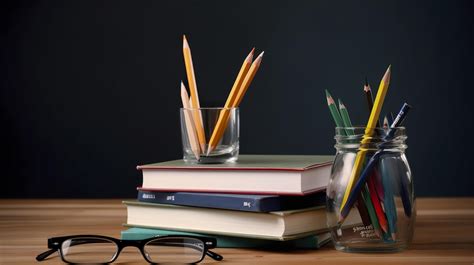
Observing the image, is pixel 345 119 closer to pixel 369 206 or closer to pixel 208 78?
pixel 369 206

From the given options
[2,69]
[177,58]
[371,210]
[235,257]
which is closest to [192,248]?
[235,257]

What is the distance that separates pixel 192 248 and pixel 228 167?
0.38ft

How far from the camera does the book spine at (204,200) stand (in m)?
0.91

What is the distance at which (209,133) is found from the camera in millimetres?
1023

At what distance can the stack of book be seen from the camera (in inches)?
35.8

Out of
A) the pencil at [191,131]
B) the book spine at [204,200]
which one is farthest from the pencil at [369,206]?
the pencil at [191,131]

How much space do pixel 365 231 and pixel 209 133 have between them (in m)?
0.26

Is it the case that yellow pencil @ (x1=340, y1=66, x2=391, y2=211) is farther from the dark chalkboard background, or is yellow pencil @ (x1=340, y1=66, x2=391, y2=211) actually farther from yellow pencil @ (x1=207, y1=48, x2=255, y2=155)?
the dark chalkboard background

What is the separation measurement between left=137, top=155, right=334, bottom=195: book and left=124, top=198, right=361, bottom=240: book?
28 mm

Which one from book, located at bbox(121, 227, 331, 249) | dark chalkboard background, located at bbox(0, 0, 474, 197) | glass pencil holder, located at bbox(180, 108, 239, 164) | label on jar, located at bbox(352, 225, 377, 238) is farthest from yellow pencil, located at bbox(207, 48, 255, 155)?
dark chalkboard background, located at bbox(0, 0, 474, 197)

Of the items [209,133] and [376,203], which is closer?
[376,203]

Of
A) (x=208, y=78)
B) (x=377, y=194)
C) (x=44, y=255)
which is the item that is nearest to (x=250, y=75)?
(x=377, y=194)

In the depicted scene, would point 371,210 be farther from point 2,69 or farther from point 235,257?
point 2,69

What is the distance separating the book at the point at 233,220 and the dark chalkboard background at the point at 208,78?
2.53 ft
